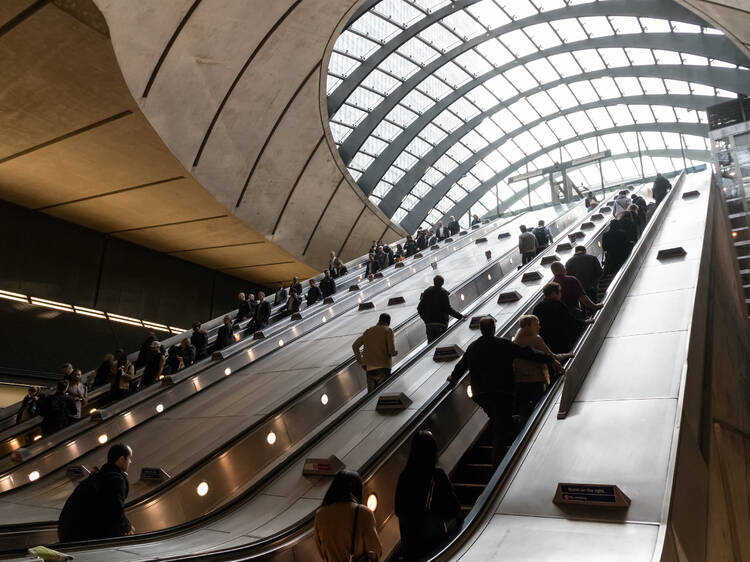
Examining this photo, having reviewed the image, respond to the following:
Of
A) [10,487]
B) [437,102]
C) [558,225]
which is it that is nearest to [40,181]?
[10,487]

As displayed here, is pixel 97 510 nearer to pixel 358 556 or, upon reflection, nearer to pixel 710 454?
pixel 358 556

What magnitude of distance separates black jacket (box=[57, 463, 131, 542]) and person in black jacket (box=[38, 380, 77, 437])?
6.18m

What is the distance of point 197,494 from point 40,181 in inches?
578

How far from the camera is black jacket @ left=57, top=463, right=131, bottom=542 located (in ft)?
14.1

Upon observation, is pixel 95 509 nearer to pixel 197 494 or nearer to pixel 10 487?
pixel 197 494

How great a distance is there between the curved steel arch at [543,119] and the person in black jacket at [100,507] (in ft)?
112

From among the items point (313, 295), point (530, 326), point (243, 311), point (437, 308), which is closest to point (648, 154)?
point (313, 295)

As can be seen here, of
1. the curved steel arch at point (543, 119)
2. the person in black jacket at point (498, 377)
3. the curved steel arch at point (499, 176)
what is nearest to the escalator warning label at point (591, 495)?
the person in black jacket at point (498, 377)

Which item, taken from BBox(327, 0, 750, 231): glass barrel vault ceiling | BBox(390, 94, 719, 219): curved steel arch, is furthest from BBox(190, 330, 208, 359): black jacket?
BBox(390, 94, 719, 219): curved steel arch

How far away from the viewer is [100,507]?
14.3 feet

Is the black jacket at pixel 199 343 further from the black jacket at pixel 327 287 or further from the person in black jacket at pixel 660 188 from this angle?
the person in black jacket at pixel 660 188

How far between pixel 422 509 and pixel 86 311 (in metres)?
20.3

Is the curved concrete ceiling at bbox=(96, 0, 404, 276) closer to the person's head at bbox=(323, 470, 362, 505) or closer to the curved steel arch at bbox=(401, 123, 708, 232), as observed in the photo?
the person's head at bbox=(323, 470, 362, 505)

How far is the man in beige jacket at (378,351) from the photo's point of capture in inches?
296
